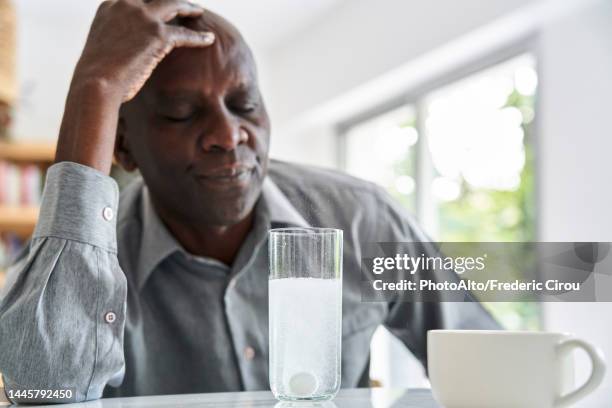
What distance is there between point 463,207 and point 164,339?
887 millimetres

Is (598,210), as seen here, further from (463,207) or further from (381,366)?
(463,207)

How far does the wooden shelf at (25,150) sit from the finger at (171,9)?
8.87ft

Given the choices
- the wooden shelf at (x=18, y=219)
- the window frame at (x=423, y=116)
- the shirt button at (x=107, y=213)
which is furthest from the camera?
the wooden shelf at (x=18, y=219)

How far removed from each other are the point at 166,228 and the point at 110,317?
159mm

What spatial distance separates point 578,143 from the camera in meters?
1.43

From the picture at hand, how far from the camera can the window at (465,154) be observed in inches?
49.1

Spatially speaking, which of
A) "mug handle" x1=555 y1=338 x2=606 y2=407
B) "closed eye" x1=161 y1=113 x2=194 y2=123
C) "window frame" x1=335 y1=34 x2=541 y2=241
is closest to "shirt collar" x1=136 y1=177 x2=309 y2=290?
"closed eye" x1=161 y1=113 x2=194 y2=123

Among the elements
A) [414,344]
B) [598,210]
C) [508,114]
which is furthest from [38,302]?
[508,114]

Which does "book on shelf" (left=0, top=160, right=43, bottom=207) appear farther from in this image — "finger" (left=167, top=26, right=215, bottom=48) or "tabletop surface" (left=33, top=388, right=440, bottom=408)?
"tabletop surface" (left=33, top=388, right=440, bottom=408)

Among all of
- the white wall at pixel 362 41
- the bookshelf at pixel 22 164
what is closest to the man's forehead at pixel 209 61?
the white wall at pixel 362 41

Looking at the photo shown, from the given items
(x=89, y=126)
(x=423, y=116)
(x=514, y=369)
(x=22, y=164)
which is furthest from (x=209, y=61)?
(x=22, y=164)

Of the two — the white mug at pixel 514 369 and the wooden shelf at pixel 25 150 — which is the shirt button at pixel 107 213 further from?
the wooden shelf at pixel 25 150

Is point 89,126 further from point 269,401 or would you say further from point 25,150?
point 25,150

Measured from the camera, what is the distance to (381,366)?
937mm
